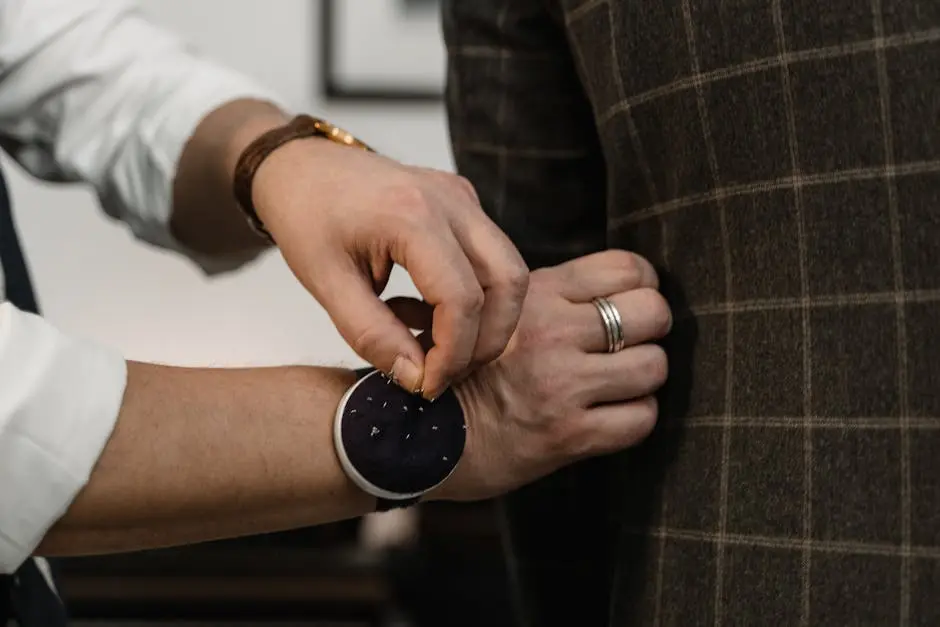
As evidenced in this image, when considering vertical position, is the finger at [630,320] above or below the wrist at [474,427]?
above

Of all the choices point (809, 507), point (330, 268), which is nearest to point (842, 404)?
point (809, 507)

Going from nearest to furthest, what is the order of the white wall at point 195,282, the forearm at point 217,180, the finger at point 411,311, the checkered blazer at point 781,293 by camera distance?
the checkered blazer at point 781,293, the finger at point 411,311, the forearm at point 217,180, the white wall at point 195,282

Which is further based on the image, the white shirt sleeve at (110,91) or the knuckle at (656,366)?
the white shirt sleeve at (110,91)

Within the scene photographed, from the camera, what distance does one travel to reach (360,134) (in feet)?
5.24

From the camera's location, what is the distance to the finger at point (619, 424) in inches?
24.2

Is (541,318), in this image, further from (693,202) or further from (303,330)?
(303,330)

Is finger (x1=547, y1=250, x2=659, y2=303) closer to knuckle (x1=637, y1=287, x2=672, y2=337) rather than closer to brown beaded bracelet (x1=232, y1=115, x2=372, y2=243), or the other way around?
knuckle (x1=637, y1=287, x2=672, y2=337)

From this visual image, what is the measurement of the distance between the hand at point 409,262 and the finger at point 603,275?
6 centimetres

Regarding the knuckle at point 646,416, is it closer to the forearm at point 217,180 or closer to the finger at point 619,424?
the finger at point 619,424

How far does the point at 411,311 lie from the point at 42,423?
23cm

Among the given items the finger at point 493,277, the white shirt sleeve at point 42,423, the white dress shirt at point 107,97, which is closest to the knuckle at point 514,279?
the finger at point 493,277

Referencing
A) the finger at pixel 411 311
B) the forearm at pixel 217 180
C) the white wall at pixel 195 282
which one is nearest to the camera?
the finger at pixel 411 311

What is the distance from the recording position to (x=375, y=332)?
22.9 inches

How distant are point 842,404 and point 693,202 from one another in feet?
0.48
